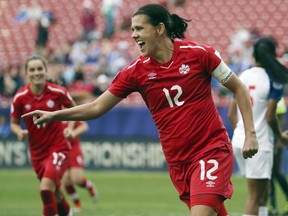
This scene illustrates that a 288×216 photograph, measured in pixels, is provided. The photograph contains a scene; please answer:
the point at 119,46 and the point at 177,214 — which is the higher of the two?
the point at 119,46

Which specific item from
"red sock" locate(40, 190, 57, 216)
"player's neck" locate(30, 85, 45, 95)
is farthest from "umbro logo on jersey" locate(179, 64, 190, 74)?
"player's neck" locate(30, 85, 45, 95)

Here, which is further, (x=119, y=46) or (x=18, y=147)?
(x=119, y=46)

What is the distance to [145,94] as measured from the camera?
7.62 metres

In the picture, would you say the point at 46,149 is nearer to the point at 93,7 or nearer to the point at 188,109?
the point at 188,109

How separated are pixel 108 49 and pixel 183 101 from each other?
21.9 meters

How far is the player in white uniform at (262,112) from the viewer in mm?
9773

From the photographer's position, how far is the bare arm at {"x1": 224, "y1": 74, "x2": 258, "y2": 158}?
7.19 metres

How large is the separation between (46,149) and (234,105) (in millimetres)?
2871

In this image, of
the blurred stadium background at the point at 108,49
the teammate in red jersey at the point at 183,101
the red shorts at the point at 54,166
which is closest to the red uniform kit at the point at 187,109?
the teammate in red jersey at the point at 183,101

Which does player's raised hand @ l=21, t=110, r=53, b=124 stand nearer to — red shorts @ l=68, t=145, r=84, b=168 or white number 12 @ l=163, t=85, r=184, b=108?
white number 12 @ l=163, t=85, r=184, b=108

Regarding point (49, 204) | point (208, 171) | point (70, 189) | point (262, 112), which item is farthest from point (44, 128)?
point (208, 171)

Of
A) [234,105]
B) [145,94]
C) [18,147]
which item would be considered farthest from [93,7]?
[145,94]

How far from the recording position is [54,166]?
11.2 m

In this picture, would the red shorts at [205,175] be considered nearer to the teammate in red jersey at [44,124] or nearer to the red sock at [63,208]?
the teammate in red jersey at [44,124]
